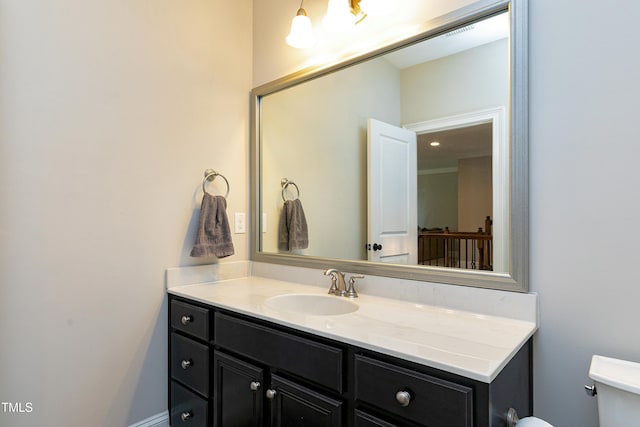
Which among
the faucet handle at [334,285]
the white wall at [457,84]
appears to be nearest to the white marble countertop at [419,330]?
the faucet handle at [334,285]

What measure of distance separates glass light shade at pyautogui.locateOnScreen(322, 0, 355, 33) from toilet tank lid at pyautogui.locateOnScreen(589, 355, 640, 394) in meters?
1.55

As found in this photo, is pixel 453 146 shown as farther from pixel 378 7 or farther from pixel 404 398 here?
pixel 404 398

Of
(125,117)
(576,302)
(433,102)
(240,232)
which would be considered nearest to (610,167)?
(576,302)

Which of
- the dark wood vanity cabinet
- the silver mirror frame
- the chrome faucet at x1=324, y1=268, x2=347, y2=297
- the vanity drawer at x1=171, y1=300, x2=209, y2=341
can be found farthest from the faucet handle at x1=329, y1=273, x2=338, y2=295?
the vanity drawer at x1=171, y1=300, x2=209, y2=341

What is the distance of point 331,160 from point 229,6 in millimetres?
1074

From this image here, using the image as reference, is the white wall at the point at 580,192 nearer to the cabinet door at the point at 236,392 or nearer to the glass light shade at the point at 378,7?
the glass light shade at the point at 378,7

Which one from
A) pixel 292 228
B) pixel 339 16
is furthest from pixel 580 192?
pixel 292 228

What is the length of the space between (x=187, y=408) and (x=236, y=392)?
1.39 ft

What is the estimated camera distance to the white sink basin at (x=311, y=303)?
1493mm

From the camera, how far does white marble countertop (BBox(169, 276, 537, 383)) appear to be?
Result: 85 centimetres

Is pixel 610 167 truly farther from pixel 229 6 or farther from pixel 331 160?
pixel 229 6

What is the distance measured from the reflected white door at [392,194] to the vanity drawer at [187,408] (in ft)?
3.22

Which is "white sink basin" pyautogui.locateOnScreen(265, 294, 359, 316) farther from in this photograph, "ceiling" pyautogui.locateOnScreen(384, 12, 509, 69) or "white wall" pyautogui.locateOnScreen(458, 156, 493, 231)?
"ceiling" pyautogui.locateOnScreen(384, 12, 509, 69)

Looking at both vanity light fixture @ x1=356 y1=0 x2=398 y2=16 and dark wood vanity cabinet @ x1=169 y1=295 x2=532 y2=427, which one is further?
vanity light fixture @ x1=356 y1=0 x2=398 y2=16
